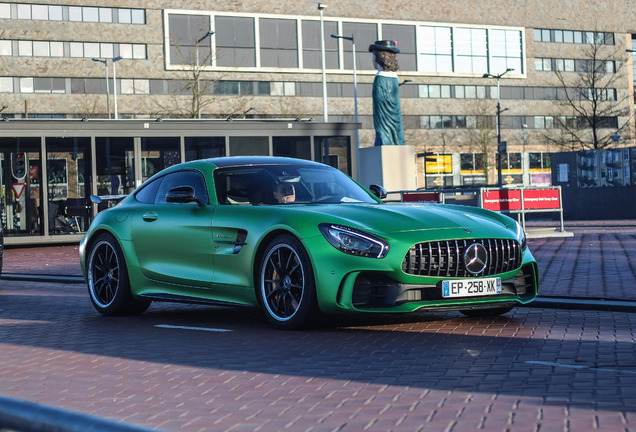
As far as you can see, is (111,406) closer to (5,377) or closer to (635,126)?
(5,377)

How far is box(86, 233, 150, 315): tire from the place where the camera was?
1004 centimetres

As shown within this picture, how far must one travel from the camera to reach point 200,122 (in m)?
28.7

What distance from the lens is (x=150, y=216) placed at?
9.83 metres

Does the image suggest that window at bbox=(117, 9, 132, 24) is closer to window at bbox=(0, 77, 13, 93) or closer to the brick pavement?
window at bbox=(0, 77, 13, 93)

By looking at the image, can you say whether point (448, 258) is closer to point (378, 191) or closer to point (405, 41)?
point (378, 191)

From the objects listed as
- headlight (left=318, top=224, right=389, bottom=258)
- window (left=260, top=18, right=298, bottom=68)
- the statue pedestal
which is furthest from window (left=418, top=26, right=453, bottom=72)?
headlight (left=318, top=224, right=389, bottom=258)

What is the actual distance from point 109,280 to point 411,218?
11.2 feet

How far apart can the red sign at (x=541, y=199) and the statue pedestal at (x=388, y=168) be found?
9.33 m

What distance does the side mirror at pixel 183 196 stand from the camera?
9.27 meters

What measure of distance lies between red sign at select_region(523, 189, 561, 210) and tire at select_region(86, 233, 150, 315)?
12.8 m

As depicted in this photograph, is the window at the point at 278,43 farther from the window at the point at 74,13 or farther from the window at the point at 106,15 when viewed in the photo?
the window at the point at 74,13

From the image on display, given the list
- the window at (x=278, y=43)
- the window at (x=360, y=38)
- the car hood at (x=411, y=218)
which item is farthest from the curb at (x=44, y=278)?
the window at (x=360, y=38)

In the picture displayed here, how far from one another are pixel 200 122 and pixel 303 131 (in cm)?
318

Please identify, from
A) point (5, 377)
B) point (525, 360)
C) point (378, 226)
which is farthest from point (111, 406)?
point (378, 226)
